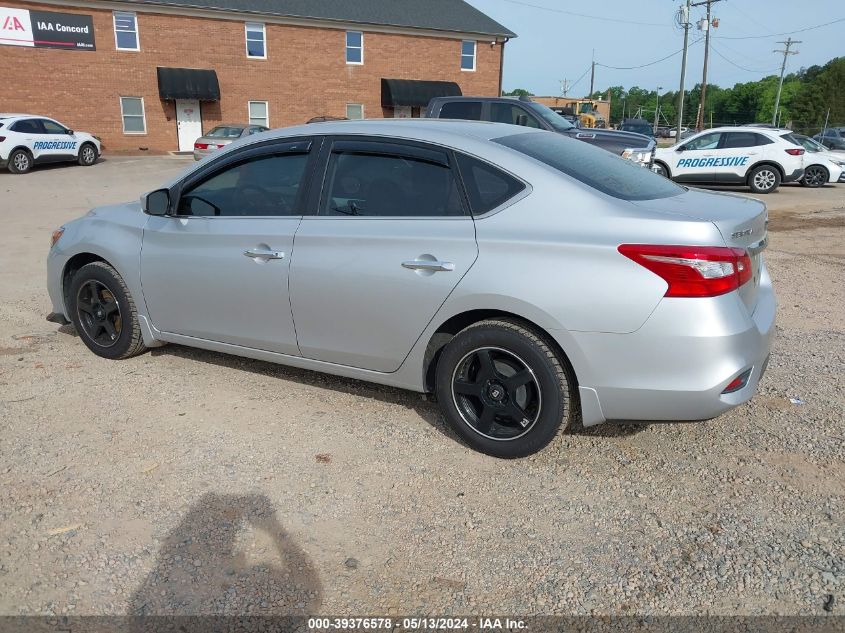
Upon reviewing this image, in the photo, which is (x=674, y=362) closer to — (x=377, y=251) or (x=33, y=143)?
(x=377, y=251)

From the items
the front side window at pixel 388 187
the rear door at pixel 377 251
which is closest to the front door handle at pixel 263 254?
the rear door at pixel 377 251

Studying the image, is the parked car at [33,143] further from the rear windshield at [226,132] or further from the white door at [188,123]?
the white door at [188,123]

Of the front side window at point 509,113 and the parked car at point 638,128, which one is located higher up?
the front side window at point 509,113

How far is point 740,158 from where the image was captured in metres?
17.0

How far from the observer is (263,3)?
32406mm

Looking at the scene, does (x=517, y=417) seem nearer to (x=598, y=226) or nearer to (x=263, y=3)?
(x=598, y=226)

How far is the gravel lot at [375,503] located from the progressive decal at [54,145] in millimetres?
18848

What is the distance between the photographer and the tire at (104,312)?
16.1ft

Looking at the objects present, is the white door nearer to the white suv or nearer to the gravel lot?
the white suv

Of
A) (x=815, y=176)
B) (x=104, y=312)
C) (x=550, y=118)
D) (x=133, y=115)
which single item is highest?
(x=550, y=118)

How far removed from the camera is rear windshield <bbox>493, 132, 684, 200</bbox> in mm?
3608

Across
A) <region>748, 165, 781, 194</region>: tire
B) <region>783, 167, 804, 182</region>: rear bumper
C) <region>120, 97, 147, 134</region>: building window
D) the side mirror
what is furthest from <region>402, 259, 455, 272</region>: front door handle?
<region>120, 97, 147, 134</region>: building window

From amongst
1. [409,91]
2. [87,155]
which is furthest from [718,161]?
[409,91]

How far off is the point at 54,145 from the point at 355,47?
17014mm
